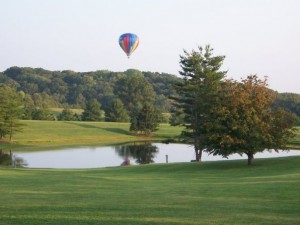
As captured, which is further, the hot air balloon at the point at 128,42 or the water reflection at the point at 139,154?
the hot air balloon at the point at 128,42

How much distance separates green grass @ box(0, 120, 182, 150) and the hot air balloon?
18257 mm

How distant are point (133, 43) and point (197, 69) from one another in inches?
745

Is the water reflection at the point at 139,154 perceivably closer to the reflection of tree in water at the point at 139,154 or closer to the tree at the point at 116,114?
the reflection of tree in water at the point at 139,154

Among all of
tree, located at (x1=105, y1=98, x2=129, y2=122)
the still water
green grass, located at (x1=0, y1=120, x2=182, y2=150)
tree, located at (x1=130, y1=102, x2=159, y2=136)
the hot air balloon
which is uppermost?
the hot air balloon

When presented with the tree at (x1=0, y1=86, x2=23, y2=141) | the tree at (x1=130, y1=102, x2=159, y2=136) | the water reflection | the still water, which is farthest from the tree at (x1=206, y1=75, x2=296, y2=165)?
the tree at (x1=130, y1=102, x2=159, y2=136)

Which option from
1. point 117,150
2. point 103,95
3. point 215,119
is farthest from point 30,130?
point 103,95

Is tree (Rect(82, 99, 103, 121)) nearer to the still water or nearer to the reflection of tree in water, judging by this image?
the reflection of tree in water

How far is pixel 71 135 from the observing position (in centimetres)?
8256

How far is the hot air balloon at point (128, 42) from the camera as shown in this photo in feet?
214

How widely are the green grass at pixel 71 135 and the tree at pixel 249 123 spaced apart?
40.9m

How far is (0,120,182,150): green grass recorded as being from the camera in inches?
2828

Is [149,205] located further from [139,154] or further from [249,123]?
[139,154]

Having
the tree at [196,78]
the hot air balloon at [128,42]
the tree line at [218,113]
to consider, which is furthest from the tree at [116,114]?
the tree at [196,78]

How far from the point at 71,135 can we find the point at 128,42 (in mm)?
25272
